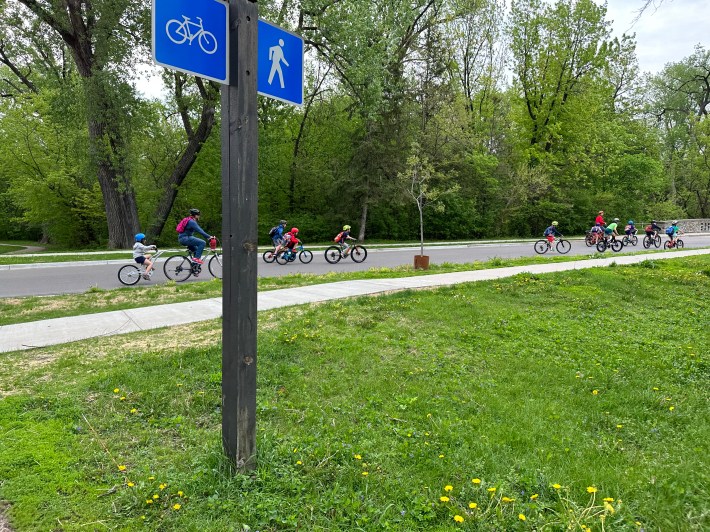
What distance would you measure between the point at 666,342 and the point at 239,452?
5867mm

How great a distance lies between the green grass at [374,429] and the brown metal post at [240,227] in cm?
38

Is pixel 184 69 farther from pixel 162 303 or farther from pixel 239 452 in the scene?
pixel 162 303

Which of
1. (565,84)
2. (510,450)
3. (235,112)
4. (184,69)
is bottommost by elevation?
(510,450)

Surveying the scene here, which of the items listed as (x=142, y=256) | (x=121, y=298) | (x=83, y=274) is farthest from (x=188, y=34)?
(x=83, y=274)

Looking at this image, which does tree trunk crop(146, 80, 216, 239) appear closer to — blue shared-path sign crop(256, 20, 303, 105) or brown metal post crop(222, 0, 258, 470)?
blue shared-path sign crop(256, 20, 303, 105)

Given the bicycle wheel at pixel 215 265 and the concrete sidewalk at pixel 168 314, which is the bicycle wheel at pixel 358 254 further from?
the concrete sidewalk at pixel 168 314

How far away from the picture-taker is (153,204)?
2962cm

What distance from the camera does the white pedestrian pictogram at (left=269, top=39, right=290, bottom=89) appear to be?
2.92m

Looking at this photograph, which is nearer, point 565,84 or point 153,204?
point 153,204

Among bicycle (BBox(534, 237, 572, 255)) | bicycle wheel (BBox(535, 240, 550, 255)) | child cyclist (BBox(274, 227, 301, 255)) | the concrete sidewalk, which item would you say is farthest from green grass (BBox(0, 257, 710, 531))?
bicycle wheel (BBox(535, 240, 550, 255))

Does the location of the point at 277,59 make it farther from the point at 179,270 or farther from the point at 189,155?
the point at 189,155

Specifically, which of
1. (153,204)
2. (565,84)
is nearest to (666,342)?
(153,204)

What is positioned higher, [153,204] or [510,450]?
[153,204]

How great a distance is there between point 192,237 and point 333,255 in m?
5.65
